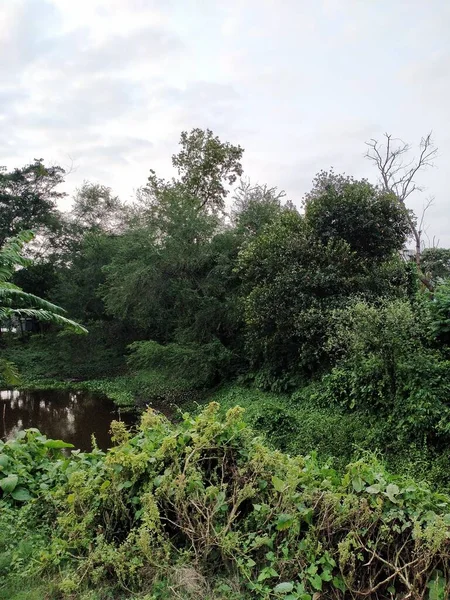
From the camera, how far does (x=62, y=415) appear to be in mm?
13922

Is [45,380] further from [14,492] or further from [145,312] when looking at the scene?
[14,492]

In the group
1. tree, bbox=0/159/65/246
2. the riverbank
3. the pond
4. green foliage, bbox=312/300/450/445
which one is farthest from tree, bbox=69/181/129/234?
green foliage, bbox=312/300/450/445

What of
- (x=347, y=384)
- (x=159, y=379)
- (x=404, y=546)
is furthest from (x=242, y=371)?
(x=404, y=546)

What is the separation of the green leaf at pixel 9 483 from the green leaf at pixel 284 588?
2074mm

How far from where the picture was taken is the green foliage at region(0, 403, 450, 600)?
2338mm

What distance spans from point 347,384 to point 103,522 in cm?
609

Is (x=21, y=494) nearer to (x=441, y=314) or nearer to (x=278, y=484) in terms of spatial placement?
(x=278, y=484)

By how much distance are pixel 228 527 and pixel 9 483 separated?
1743 mm

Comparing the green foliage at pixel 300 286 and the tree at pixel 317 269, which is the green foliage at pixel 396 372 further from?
the tree at pixel 317 269

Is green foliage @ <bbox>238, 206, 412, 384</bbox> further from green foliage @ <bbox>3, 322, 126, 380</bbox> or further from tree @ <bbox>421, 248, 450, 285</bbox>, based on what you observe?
tree @ <bbox>421, 248, 450, 285</bbox>

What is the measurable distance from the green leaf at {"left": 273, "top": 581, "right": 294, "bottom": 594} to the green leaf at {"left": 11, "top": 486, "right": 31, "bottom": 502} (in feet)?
6.55

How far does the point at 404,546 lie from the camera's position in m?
2.32

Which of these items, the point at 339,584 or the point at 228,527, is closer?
the point at 339,584

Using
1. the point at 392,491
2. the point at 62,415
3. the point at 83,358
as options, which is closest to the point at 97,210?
the point at 83,358
